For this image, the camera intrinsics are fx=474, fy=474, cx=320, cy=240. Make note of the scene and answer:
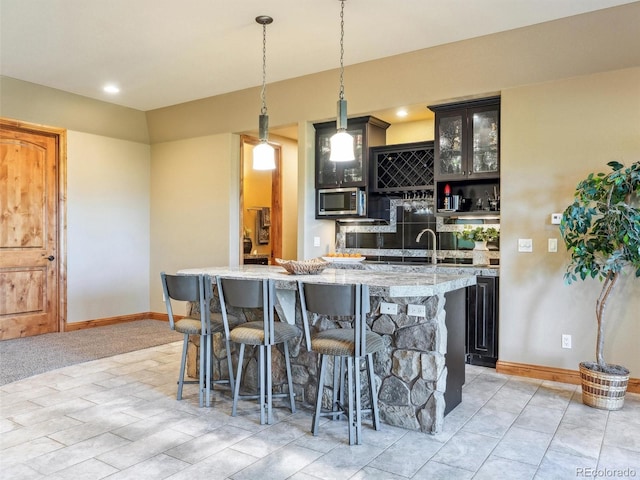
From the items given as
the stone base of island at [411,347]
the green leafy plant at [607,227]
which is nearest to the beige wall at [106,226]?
the stone base of island at [411,347]

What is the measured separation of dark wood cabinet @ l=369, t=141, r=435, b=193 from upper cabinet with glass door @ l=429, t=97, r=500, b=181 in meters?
0.43

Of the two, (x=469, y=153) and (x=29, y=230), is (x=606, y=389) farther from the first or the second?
(x=29, y=230)

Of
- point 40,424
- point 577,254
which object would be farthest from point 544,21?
point 40,424

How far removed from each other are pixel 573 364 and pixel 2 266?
599 cm

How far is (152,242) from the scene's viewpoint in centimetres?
688

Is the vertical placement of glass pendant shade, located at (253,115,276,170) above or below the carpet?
above

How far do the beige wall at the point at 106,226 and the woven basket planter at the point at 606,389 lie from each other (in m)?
5.66

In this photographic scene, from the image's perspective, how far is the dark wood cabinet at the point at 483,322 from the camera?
4316 millimetres

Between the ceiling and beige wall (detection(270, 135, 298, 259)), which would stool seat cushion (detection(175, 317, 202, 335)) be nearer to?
the ceiling

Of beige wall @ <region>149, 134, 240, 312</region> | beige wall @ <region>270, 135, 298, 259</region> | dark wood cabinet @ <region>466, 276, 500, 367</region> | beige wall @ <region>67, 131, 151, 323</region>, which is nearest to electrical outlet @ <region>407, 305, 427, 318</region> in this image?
dark wood cabinet @ <region>466, 276, 500, 367</region>

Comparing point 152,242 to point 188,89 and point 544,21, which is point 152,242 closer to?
point 188,89

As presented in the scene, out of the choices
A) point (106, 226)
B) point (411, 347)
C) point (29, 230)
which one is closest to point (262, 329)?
point (411, 347)

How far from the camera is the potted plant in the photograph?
3242 mm

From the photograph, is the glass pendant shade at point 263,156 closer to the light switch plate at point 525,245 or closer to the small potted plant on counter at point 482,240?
the light switch plate at point 525,245
